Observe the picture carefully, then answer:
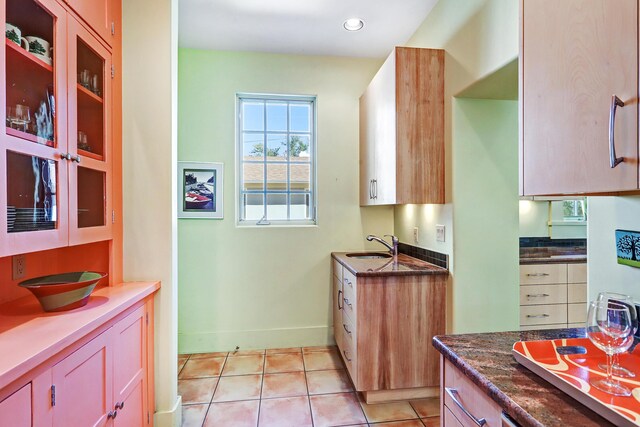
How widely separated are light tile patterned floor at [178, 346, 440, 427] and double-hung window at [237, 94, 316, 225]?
1306 mm

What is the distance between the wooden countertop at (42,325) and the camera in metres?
0.94

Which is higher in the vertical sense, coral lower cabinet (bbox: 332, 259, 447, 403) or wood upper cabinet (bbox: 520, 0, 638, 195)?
wood upper cabinet (bbox: 520, 0, 638, 195)

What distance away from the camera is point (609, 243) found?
3.62 feet

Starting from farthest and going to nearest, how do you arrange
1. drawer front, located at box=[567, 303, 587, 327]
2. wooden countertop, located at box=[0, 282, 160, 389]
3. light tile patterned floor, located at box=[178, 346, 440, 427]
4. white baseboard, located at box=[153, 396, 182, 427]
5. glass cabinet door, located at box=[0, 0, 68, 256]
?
drawer front, located at box=[567, 303, 587, 327]
light tile patterned floor, located at box=[178, 346, 440, 427]
white baseboard, located at box=[153, 396, 182, 427]
glass cabinet door, located at box=[0, 0, 68, 256]
wooden countertop, located at box=[0, 282, 160, 389]

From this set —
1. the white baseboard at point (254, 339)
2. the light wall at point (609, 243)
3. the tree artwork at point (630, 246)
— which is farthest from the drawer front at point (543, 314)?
the tree artwork at point (630, 246)

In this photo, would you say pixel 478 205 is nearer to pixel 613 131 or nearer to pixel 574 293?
pixel 613 131

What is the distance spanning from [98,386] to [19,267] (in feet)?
2.40

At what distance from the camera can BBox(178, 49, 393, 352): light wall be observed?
9.85 feet

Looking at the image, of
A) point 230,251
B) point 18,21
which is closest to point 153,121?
point 18,21

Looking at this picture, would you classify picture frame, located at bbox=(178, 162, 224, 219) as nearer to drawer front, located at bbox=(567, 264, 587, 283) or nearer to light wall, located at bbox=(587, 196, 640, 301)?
light wall, located at bbox=(587, 196, 640, 301)

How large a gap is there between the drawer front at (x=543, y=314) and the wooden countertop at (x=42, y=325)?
3072mm

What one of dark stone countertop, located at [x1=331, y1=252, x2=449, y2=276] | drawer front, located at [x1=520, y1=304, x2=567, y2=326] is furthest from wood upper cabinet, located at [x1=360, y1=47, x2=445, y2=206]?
drawer front, located at [x1=520, y1=304, x2=567, y2=326]

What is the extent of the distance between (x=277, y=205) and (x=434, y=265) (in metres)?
1.63

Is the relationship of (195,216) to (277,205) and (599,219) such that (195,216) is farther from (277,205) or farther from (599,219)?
(599,219)
